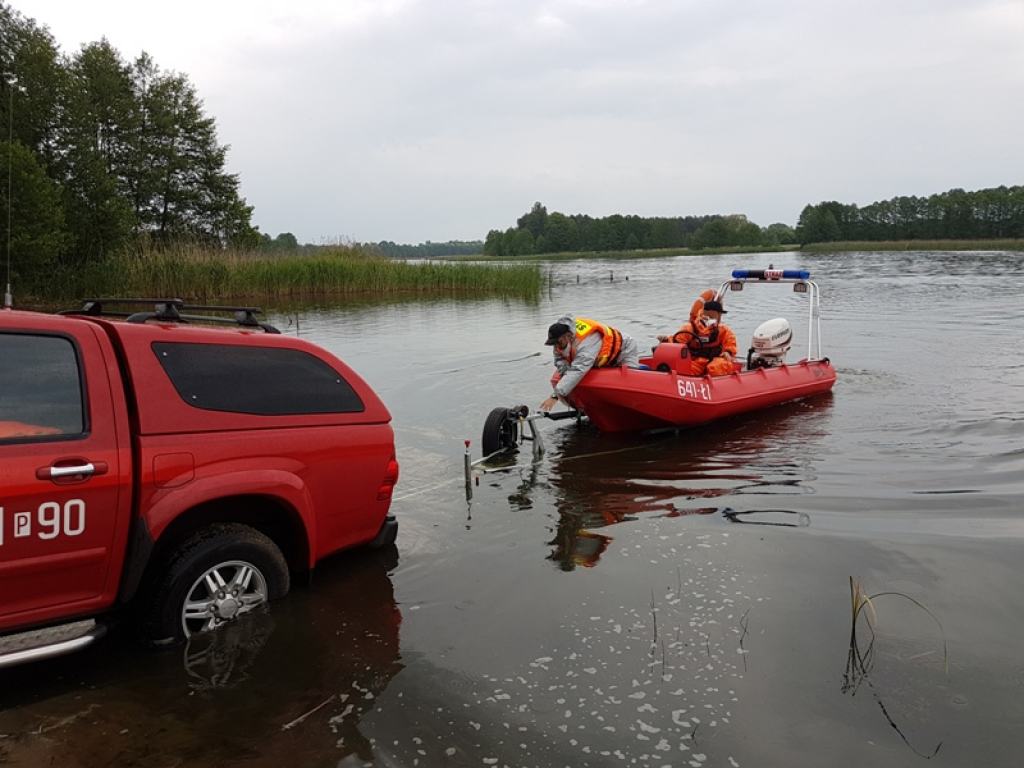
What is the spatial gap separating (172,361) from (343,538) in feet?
5.07

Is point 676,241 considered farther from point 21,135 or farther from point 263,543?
point 263,543

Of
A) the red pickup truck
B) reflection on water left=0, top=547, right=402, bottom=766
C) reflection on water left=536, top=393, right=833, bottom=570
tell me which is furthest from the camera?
reflection on water left=536, top=393, right=833, bottom=570

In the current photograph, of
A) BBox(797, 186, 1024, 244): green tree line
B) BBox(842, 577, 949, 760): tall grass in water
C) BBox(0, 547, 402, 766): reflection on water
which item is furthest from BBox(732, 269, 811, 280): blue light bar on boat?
→ BBox(797, 186, 1024, 244): green tree line

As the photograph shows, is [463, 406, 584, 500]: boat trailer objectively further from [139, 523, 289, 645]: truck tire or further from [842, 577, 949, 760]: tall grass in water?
[842, 577, 949, 760]: tall grass in water

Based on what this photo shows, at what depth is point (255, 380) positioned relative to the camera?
471 cm

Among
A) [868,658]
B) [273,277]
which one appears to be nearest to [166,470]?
[868,658]

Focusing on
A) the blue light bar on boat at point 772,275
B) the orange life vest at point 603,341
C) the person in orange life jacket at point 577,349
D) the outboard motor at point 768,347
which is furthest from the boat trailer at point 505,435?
the blue light bar on boat at point 772,275

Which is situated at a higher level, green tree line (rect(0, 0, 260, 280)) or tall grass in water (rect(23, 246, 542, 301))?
green tree line (rect(0, 0, 260, 280))

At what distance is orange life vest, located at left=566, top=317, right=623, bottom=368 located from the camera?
10.3 meters

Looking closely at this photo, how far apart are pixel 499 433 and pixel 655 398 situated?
227 cm

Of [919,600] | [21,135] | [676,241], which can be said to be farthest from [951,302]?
[676,241]

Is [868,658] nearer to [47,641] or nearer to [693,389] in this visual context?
[47,641]

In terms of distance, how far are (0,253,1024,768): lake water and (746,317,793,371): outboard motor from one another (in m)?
3.46

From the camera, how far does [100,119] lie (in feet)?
144
